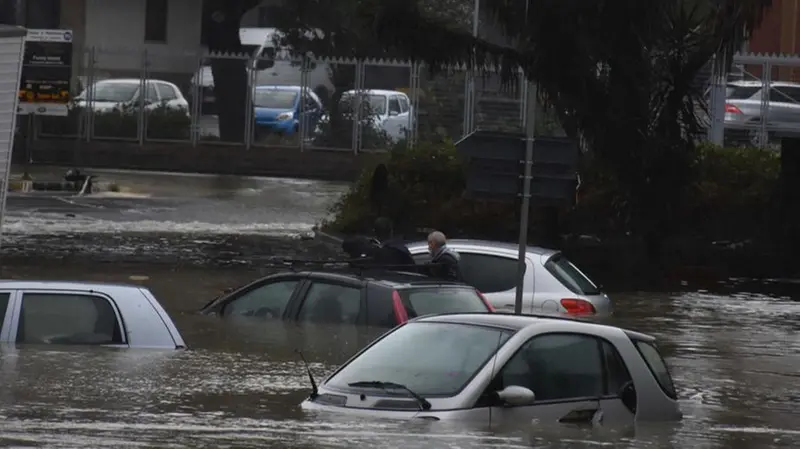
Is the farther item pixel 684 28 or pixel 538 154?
pixel 684 28

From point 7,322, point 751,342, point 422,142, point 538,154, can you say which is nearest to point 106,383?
point 7,322

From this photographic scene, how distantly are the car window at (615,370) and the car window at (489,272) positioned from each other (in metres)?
7.25

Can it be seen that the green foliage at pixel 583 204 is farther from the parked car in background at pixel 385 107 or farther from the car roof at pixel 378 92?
the car roof at pixel 378 92

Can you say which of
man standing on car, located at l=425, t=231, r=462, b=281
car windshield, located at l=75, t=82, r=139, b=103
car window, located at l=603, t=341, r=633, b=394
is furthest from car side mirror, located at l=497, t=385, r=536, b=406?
car windshield, located at l=75, t=82, r=139, b=103

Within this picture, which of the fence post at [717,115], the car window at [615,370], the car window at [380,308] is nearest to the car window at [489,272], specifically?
the car window at [380,308]

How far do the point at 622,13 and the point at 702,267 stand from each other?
5.21 meters

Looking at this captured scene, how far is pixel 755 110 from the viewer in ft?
130

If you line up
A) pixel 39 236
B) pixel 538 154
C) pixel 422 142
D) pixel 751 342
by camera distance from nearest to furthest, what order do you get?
pixel 538 154, pixel 751 342, pixel 39 236, pixel 422 142

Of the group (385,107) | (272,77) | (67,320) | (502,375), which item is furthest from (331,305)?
(272,77)

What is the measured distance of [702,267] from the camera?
2741 cm

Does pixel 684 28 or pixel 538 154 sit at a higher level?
pixel 684 28

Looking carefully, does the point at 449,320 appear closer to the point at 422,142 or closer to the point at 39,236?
the point at 39,236

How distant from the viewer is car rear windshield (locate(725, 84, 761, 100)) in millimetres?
39938

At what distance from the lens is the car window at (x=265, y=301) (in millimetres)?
15766
